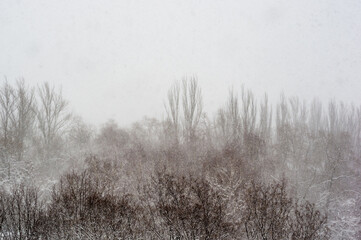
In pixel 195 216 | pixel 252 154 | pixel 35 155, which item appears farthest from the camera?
pixel 35 155

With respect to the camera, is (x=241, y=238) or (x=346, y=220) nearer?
(x=241, y=238)

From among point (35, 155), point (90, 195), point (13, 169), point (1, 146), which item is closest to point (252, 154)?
point (90, 195)

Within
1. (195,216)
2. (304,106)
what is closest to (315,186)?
(195,216)

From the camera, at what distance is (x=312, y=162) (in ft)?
59.1

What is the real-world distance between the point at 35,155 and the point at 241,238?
18.6 metres

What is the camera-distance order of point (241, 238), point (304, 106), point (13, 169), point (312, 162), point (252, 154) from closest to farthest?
1. point (241, 238)
2. point (13, 169)
3. point (252, 154)
4. point (312, 162)
5. point (304, 106)

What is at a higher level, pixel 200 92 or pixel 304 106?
pixel 200 92

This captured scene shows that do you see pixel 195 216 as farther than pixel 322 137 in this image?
No

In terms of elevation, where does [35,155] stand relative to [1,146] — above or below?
below

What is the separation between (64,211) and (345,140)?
20816mm

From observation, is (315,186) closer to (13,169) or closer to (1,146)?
(13,169)

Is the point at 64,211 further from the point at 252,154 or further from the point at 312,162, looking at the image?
the point at 312,162

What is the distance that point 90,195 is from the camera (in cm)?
721

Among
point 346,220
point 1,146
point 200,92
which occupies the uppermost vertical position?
point 200,92
